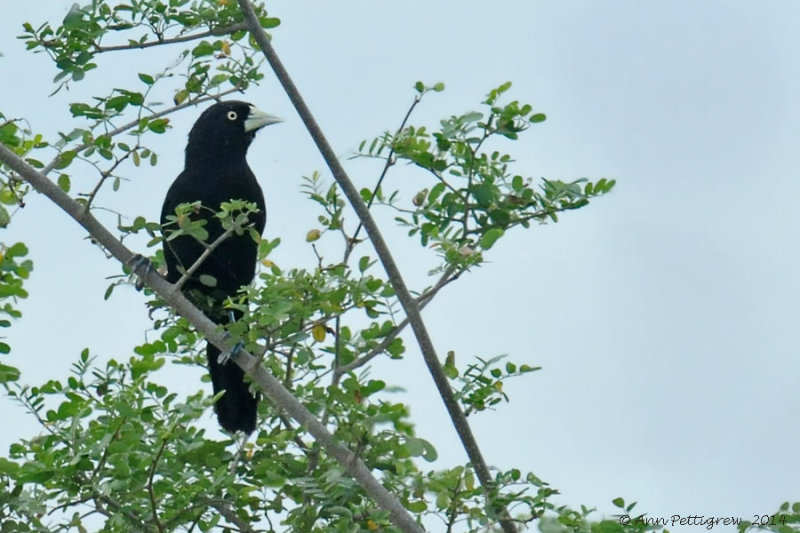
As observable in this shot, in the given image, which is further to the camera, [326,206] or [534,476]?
[326,206]

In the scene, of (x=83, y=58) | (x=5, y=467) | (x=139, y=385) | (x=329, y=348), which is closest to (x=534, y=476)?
(x=329, y=348)

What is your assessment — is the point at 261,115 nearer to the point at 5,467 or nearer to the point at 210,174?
the point at 210,174

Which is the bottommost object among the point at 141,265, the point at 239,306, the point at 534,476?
the point at 534,476

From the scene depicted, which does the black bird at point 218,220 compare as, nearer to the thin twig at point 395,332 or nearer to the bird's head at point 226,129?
the bird's head at point 226,129

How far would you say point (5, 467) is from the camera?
4602 millimetres

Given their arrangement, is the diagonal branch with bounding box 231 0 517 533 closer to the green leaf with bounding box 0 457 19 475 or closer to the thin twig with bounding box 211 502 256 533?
the thin twig with bounding box 211 502 256 533

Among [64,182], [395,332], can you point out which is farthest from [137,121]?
[395,332]

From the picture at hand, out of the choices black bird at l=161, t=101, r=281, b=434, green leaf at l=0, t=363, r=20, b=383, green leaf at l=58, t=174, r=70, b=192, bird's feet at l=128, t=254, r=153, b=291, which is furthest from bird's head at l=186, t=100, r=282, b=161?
green leaf at l=0, t=363, r=20, b=383

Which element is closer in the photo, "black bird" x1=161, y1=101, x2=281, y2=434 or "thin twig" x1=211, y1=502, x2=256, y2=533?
"thin twig" x1=211, y1=502, x2=256, y2=533

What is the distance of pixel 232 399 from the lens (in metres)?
5.58

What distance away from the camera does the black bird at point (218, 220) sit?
5.58 meters

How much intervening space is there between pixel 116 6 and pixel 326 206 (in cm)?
112

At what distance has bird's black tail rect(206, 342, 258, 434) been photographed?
5.50 metres

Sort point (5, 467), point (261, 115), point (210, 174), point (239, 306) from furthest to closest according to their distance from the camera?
point (261, 115) → point (210, 174) → point (5, 467) → point (239, 306)
